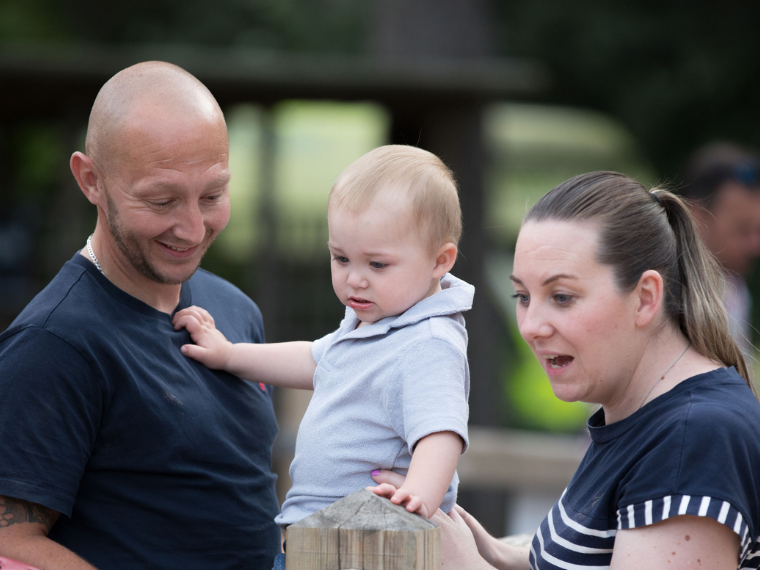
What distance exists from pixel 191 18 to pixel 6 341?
57.5ft

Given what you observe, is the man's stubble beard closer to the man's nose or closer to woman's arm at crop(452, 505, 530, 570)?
the man's nose

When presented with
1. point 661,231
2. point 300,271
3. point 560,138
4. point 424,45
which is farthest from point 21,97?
point 560,138

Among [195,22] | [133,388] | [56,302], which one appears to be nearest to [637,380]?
[133,388]

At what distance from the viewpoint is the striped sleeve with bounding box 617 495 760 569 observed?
165 centimetres

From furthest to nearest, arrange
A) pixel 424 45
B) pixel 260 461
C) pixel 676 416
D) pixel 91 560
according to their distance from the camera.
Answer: pixel 424 45, pixel 260 461, pixel 91 560, pixel 676 416

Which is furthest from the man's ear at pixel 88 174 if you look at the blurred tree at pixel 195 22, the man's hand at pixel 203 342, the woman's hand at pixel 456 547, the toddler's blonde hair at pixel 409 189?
the blurred tree at pixel 195 22

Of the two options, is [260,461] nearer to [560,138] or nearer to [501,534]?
[501,534]

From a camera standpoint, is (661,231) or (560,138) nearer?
(661,231)

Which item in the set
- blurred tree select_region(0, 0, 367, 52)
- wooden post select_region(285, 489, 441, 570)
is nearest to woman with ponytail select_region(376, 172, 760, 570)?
wooden post select_region(285, 489, 441, 570)

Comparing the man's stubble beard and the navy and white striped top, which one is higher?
the man's stubble beard

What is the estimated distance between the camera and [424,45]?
311 inches

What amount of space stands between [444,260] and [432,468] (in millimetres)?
540

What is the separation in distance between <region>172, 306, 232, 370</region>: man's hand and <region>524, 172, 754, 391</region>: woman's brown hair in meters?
0.92

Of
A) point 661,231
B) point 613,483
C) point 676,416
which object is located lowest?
point 613,483
